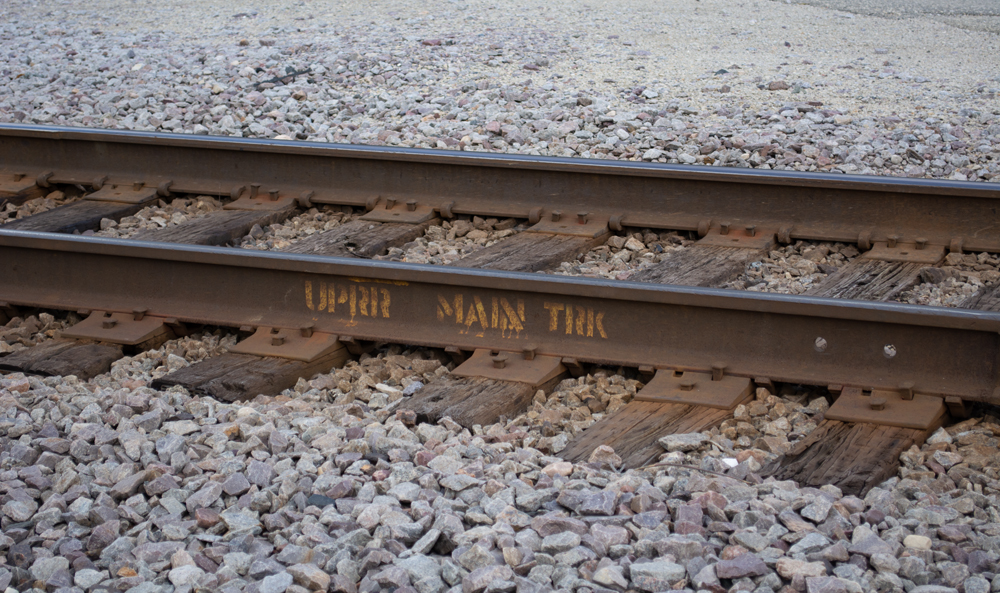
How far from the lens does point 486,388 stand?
3.92 m

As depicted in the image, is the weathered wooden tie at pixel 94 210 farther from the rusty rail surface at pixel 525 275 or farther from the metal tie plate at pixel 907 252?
the metal tie plate at pixel 907 252

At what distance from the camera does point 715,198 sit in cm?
555

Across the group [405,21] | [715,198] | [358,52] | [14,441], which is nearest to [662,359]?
[715,198]

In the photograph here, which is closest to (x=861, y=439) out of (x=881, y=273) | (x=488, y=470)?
(x=488, y=470)

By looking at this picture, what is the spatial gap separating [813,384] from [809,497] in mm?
879

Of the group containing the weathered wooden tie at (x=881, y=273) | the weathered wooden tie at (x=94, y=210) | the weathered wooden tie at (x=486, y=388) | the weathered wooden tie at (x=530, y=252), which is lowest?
the weathered wooden tie at (x=486, y=388)

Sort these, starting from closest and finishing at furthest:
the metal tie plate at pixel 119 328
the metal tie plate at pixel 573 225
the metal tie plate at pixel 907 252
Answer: the metal tie plate at pixel 119 328 < the metal tie plate at pixel 907 252 < the metal tie plate at pixel 573 225

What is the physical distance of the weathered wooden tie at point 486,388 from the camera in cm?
371

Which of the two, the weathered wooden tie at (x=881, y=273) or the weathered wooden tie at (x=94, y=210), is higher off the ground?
the weathered wooden tie at (x=881, y=273)

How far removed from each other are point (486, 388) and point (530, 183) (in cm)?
220

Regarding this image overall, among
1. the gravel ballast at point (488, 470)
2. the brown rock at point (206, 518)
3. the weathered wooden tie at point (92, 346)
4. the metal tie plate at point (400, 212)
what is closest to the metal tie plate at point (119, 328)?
the weathered wooden tie at point (92, 346)

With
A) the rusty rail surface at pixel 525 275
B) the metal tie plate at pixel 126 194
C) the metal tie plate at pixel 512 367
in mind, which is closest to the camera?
the rusty rail surface at pixel 525 275

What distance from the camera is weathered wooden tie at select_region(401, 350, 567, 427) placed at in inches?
146

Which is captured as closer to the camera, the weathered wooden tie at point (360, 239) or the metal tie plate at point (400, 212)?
the weathered wooden tie at point (360, 239)
